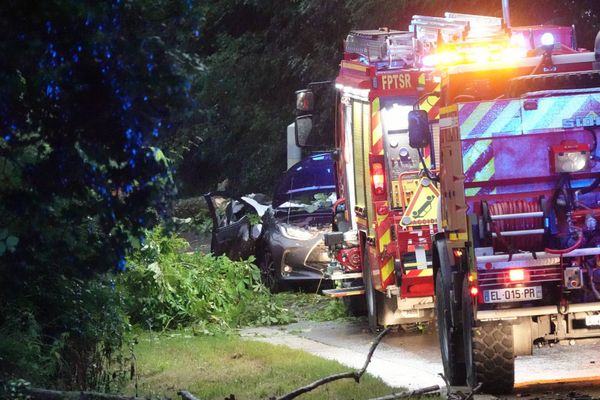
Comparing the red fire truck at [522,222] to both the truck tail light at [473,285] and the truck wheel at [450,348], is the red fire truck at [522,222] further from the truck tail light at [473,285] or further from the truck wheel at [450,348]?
the truck wheel at [450,348]

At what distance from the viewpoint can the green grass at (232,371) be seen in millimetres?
9641

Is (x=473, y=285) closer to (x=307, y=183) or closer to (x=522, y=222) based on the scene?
(x=522, y=222)

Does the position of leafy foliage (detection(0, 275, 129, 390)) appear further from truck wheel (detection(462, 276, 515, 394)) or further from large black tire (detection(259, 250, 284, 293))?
large black tire (detection(259, 250, 284, 293))

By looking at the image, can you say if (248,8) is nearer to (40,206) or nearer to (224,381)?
(224,381)

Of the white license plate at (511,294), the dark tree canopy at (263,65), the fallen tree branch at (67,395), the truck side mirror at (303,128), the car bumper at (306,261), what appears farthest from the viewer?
the dark tree canopy at (263,65)

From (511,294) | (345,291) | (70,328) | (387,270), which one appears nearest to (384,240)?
(387,270)

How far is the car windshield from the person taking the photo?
18.5 m

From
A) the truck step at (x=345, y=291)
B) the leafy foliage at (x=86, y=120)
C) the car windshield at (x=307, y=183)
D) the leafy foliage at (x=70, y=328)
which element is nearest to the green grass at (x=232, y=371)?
the leafy foliage at (x=70, y=328)

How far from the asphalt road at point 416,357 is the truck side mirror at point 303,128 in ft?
7.21

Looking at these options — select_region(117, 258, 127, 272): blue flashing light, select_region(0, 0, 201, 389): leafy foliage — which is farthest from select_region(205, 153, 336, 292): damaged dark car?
select_region(117, 258, 127, 272): blue flashing light

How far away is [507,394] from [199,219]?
23658 mm

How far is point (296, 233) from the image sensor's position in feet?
57.5

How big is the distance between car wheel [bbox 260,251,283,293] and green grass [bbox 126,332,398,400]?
402cm

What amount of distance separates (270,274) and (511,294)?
372 inches
